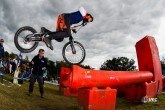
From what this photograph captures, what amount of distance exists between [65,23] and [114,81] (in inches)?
112

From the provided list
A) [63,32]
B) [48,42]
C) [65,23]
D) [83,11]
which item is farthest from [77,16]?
[48,42]

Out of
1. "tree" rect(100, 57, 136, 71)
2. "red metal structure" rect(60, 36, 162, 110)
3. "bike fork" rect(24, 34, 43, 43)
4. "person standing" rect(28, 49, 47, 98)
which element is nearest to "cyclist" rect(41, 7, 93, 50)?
"bike fork" rect(24, 34, 43, 43)

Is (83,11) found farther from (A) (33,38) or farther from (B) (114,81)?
(B) (114,81)

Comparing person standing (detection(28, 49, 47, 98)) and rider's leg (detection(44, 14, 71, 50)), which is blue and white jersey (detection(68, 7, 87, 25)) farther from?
person standing (detection(28, 49, 47, 98))

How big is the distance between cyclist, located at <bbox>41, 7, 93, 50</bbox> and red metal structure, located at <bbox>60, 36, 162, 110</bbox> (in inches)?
40.2

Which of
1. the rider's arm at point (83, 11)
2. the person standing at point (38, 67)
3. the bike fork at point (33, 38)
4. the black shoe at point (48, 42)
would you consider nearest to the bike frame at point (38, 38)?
the bike fork at point (33, 38)

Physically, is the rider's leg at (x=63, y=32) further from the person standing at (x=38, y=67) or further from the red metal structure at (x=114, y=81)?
the person standing at (x=38, y=67)

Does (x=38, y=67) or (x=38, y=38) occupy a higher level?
(x=38, y=38)

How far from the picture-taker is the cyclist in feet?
24.4

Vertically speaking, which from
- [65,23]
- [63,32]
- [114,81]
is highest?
[65,23]

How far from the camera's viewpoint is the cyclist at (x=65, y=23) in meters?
7.43

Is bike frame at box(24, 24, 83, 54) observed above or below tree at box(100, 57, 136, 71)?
below

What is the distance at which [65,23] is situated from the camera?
7531 millimetres

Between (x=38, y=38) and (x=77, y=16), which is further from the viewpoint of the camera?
(x=38, y=38)
